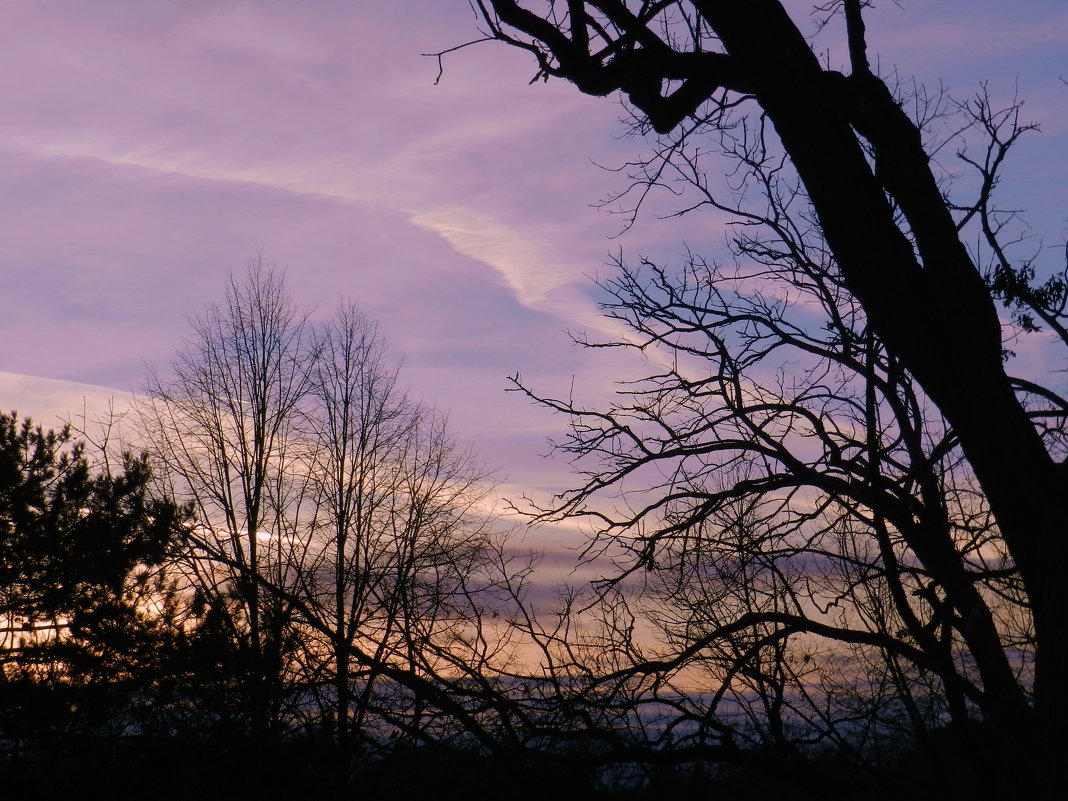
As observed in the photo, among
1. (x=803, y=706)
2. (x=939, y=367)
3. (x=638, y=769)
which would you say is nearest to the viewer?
(x=939, y=367)

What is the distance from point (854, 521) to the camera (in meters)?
8.59

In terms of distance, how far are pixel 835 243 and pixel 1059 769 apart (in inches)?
107

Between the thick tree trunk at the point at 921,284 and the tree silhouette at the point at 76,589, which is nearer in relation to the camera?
the thick tree trunk at the point at 921,284

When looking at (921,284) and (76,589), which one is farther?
(76,589)

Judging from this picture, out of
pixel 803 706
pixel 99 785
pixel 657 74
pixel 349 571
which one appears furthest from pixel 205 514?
pixel 657 74

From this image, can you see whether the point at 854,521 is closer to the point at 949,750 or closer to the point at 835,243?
the point at 949,750

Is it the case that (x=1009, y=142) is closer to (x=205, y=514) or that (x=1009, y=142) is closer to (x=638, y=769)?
(x=638, y=769)

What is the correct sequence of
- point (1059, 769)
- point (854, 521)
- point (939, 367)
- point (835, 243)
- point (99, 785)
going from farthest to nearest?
point (854, 521) → point (99, 785) → point (835, 243) → point (939, 367) → point (1059, 769)

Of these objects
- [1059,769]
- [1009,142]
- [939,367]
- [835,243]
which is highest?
[1009,142]

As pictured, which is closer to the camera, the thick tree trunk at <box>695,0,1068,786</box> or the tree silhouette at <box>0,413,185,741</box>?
the thick tree trunk at <box>695,0,1068,786</box>

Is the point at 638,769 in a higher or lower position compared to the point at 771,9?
lower

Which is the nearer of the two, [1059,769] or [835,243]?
[1059,769]

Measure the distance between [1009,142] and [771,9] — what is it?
16.1 feet

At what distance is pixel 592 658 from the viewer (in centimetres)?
700
